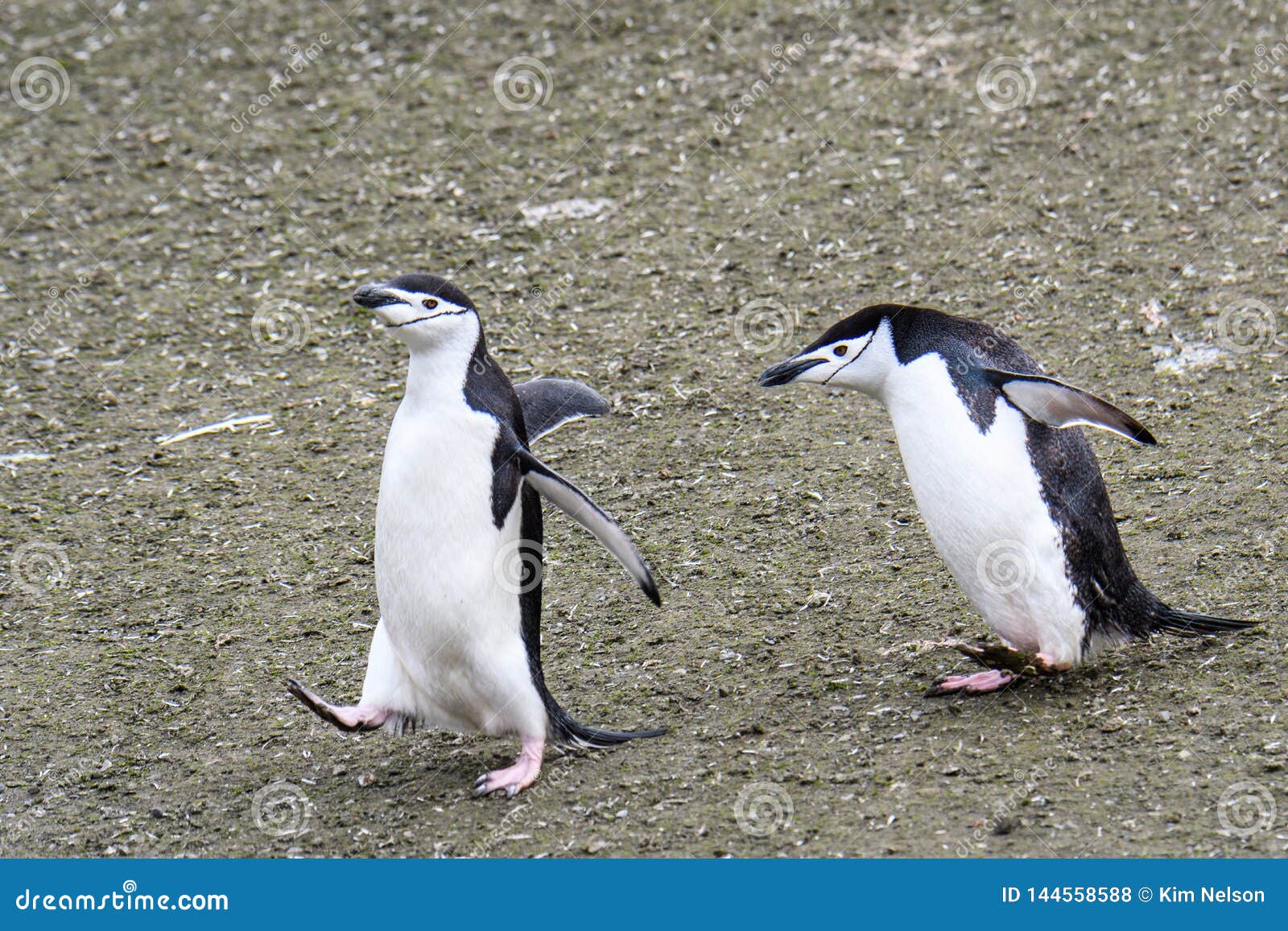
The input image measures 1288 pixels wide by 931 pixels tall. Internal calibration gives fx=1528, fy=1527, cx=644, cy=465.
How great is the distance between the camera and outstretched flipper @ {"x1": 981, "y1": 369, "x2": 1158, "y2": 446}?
368 centimetres

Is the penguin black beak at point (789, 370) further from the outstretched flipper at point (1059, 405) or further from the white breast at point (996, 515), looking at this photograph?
the outstretched flipper at point (1059, 405)

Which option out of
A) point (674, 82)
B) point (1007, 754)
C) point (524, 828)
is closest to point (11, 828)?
point (524, 828)

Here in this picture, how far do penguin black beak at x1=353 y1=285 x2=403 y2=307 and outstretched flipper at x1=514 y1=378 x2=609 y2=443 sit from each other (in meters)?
0.56

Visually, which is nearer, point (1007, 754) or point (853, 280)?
point (1007, 754)

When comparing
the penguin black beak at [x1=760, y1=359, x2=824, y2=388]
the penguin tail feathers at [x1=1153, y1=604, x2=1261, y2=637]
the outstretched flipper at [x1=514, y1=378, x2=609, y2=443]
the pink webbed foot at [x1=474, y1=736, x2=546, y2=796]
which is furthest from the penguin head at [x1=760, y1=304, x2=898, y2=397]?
the pink webbed foot at [x1=474, y1=736, x2=546, y2=796]

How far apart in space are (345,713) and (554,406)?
3.17ft

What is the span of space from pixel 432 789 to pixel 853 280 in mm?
3460

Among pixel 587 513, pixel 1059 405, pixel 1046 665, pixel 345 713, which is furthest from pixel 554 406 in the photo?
pixel 1046 665

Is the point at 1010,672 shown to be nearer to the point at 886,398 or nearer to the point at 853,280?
the point at 886,398

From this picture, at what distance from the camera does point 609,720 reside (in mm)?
3945

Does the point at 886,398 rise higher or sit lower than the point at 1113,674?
higher

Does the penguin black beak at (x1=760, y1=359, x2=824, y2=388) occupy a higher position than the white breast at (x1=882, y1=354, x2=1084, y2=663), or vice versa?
the penguin black beak at (x1=760, y1=359, x2=824, y2=388)

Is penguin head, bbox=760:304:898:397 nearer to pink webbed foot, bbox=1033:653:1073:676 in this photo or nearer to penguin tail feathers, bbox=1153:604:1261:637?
pink webbed foot, bbox=1033:653:1073:676

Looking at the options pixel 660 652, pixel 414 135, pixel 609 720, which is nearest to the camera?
pixel 609 720
